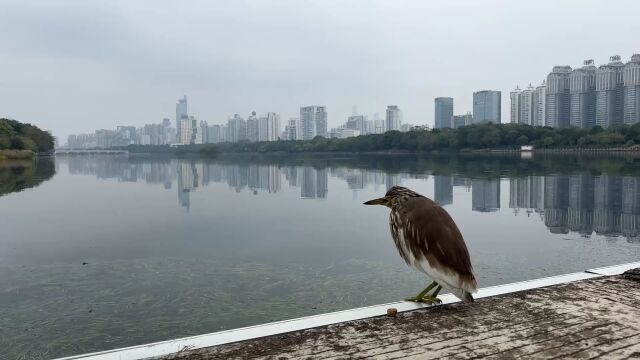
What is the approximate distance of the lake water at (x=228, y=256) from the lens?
583cm

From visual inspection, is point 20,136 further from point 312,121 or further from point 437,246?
point 312,121

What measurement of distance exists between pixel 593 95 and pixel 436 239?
3586 inches

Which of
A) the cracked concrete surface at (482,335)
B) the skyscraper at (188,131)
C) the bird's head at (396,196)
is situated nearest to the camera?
the cracked concrete surface at (482,335)

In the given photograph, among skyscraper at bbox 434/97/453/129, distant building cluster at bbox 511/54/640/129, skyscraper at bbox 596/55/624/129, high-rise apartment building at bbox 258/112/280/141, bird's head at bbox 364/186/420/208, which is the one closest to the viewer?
bird's head at bbox 364/186/420/208

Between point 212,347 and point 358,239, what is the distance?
7.84 meters

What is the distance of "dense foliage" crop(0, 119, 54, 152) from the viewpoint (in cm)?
5881

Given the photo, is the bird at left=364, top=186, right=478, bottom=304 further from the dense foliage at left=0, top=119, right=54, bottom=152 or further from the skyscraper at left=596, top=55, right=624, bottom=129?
the skyscraper at left=596, top=55, right=624, bottom=129

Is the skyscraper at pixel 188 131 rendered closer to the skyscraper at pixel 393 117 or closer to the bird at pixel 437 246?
the skyscraper at pixel 393 117

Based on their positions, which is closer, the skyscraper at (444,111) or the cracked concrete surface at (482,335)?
the cracked concrete surface at (482,335)

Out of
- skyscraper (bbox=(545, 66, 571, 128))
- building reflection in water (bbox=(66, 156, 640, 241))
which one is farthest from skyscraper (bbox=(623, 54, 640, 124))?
building reflection in water (bbox=(66, 156, 640, 241))

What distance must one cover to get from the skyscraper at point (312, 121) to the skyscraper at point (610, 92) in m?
78.0

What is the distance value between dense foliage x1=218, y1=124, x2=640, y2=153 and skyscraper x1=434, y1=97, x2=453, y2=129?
48.6 meters

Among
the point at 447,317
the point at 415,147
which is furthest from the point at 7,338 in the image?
the point at 415,147

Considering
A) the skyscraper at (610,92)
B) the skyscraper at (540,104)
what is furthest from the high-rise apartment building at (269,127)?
the skyscraper at (610,92)
